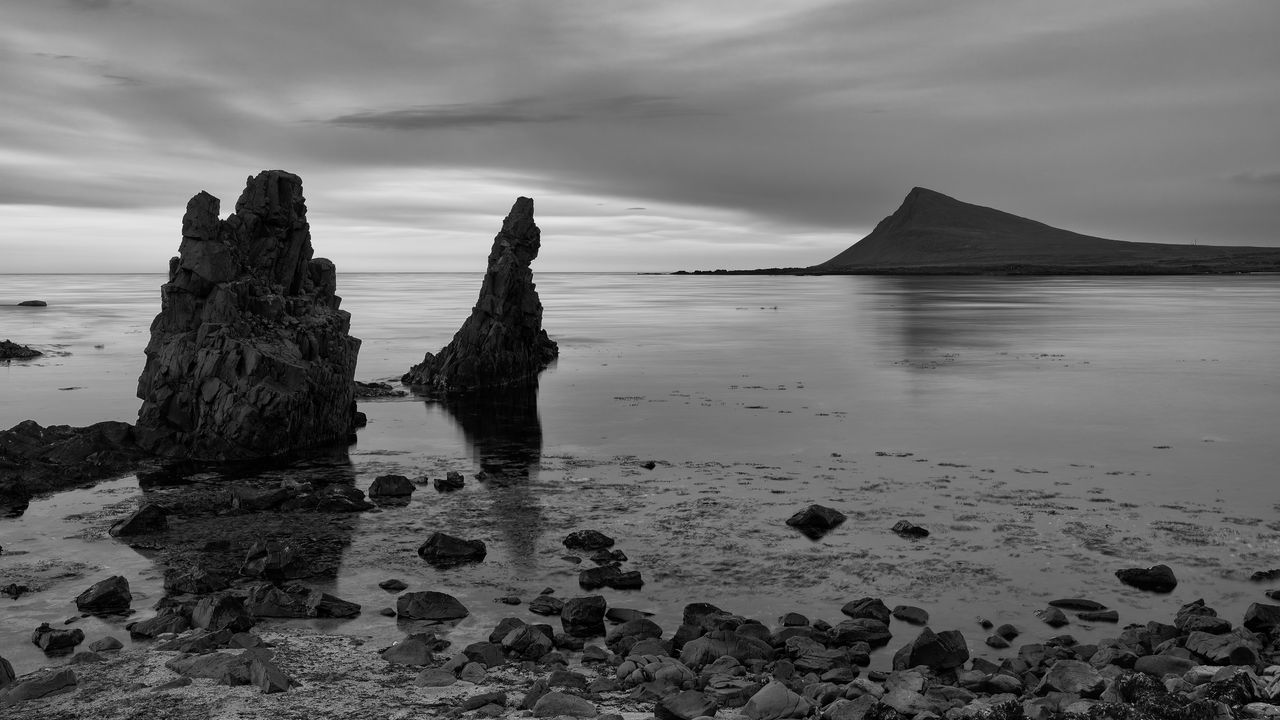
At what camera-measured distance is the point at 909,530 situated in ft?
71.9

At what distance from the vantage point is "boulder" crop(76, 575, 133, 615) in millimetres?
16844

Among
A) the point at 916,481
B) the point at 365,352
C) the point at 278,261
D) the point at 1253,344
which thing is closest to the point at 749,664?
the point at 916,481

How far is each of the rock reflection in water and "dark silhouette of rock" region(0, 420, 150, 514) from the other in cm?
1040

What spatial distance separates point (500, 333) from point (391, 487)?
25334mm

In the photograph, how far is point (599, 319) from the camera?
112438 mm

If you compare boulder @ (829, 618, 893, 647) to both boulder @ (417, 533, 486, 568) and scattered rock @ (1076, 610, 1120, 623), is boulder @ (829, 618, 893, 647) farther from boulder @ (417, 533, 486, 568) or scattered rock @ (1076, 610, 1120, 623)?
boulder @ (417, 533, 486, 568)

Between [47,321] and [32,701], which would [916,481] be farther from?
[47,321]

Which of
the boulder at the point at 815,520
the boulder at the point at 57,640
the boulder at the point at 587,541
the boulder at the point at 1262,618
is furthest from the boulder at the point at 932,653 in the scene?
the boulder at the point at 57,640

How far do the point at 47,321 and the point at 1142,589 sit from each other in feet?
348

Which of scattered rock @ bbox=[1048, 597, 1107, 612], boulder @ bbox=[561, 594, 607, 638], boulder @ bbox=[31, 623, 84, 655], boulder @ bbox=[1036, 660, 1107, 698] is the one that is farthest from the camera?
scattered rock @ bbox=[1048, 597, 1107, 612]

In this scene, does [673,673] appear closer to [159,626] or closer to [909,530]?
[159,626]

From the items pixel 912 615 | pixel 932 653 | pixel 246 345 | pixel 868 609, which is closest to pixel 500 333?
pixel 246 345

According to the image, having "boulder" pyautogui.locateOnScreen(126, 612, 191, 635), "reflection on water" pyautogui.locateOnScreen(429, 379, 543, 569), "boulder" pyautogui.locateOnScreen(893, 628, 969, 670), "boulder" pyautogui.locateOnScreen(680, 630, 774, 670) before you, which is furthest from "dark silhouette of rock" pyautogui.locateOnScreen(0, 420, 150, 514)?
"boulder" pyautogui.locateOnScreen(893, 628, 969, 670)

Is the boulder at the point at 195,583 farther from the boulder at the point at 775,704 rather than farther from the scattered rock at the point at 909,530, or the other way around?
the scattered rock at the point at 909,530
